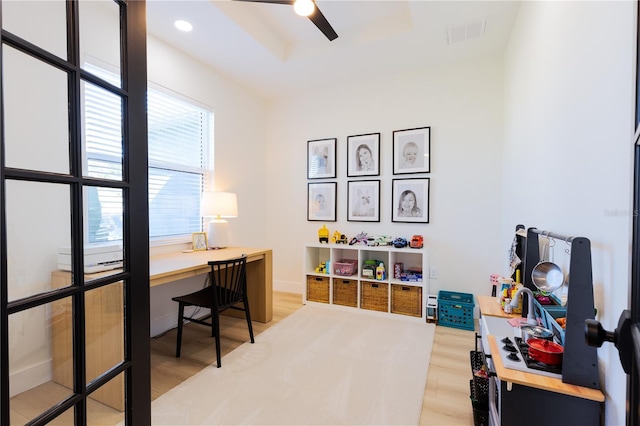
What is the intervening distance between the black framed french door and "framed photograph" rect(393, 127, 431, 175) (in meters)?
2.86

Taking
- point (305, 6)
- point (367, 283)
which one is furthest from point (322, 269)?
point (305, 6)

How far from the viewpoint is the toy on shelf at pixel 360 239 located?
11.3 ft

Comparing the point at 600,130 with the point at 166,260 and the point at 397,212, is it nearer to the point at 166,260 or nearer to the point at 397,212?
the point at 397,212

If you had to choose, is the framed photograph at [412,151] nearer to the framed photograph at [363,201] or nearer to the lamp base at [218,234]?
the framed photograph at [363,201]

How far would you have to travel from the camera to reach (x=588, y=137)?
110 centimetres

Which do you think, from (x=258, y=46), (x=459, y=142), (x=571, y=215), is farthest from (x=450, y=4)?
(x=571, y=215)

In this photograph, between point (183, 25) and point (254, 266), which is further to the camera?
point (254, 266)

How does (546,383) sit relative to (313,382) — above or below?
above

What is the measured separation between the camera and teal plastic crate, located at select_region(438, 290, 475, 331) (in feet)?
9.31

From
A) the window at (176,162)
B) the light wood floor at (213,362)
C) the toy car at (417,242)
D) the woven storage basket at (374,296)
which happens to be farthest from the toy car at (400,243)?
the window at (176,162)

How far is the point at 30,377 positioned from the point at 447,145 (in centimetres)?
349

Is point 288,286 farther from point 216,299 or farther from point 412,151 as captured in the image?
point 412,151

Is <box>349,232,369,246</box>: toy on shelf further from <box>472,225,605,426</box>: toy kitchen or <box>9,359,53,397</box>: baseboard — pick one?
<box>9,359,53,397</box>: baseboard

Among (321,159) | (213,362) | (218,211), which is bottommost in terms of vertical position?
(213,362)
